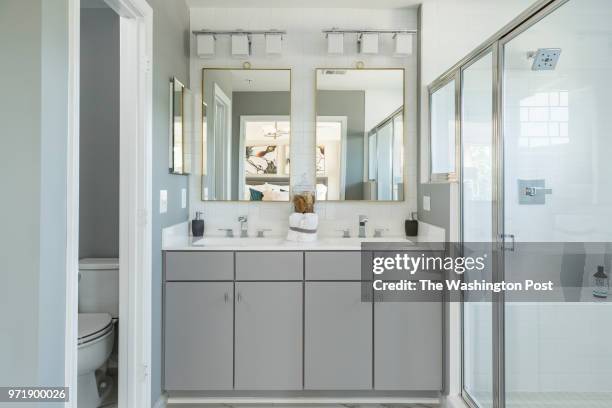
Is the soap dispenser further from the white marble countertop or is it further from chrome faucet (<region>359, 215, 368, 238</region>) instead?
chrome faucet (<region>359, 215, 368, 238</region>)

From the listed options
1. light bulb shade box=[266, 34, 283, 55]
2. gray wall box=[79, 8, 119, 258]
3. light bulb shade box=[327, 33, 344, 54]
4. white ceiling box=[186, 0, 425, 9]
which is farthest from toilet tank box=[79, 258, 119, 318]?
light bulb shade box=[327, 33, 344, 54]

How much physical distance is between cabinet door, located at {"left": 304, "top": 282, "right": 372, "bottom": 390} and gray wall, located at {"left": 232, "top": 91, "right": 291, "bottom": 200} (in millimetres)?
1014

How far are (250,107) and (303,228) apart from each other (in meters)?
0.97

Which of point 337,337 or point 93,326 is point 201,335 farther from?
point 337,337

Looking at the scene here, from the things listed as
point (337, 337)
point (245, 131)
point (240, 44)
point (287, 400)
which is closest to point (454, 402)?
point (337, 337)

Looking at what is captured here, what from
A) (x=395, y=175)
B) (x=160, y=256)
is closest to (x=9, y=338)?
(x=160, y=256)

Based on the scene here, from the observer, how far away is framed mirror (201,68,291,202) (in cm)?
303

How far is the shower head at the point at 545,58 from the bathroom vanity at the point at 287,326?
134cm

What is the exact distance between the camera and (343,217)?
120 inches

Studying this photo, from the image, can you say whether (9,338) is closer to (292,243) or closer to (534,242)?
(292,243)

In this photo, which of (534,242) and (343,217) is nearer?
(534,242)

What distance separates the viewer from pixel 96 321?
2377mm

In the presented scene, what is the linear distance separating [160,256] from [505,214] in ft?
6.00

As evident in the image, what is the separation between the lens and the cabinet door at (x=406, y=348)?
2.51 metres
